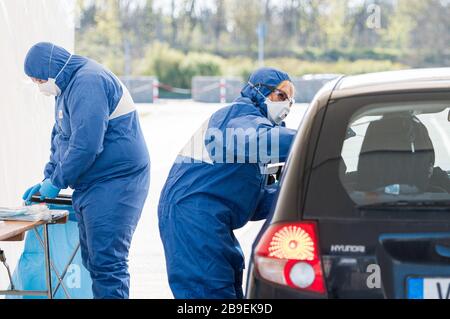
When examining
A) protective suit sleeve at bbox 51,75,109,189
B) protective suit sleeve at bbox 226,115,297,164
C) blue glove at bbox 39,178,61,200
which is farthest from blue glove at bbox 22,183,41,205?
protective suit sleeve at bbox 226,115,297,164

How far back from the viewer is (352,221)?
11.4ft

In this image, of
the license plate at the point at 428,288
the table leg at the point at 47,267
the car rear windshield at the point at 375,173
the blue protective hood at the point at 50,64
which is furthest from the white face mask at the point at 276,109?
the license plate at the point at 428,288

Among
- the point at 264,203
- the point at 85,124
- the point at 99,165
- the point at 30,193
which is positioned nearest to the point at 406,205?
the point at 264,203

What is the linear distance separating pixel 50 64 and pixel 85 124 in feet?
1.49

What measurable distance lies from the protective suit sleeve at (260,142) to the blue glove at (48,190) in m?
1.41

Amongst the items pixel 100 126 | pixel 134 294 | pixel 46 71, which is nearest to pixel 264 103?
pixel 100 126

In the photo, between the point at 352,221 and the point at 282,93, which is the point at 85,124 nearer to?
the point at 282,93

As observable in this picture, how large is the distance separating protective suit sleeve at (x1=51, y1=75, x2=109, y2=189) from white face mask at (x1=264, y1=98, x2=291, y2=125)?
0.96 metres

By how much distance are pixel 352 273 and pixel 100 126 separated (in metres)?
2.49

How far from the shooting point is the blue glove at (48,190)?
5914mm

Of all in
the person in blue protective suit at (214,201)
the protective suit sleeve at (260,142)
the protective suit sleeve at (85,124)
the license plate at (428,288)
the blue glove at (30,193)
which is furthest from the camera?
the blue glove at (30,193)

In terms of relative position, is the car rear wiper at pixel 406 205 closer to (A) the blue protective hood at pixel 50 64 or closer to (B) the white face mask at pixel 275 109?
(B) the white face mask at pixel 275 109

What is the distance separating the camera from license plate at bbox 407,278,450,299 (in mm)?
3445

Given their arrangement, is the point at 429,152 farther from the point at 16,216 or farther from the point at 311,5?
the point at 311,5
